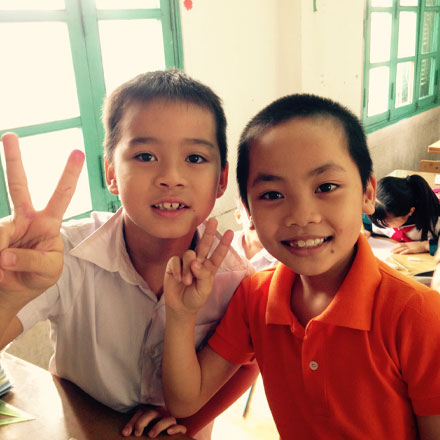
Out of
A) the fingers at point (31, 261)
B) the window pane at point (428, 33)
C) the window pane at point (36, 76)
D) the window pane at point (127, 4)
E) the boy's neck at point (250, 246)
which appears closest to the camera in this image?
the fingers at point (31, 261)

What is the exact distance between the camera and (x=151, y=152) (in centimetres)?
101

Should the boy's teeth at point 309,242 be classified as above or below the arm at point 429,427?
above

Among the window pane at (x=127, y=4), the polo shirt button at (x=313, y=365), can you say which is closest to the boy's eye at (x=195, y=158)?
the polo shirt button at (x=313, y=365)

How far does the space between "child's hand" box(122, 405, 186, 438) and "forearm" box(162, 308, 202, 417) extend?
0.06m

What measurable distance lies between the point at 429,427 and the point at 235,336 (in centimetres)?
44

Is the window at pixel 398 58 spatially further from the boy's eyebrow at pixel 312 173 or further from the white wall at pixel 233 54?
the boy's eyebrow at pixel 312 173

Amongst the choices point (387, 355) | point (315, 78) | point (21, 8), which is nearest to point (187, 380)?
point (387, 355)

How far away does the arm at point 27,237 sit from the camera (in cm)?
74

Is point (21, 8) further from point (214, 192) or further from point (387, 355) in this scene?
point (387, 355)

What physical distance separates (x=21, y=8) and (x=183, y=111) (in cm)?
150

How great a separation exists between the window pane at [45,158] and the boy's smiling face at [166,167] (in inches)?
53.7

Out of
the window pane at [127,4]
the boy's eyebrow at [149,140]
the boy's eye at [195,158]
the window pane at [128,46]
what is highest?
the window pane at [127,4]

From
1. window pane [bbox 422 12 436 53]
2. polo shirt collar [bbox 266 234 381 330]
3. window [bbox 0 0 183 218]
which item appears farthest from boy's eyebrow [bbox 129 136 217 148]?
window pane [bbox 422 12 436 53]

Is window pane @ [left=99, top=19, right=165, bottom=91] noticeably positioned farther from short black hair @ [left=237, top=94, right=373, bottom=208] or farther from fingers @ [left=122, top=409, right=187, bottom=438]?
fingers @ [left=122, top=409, right=187, bottom=438]
